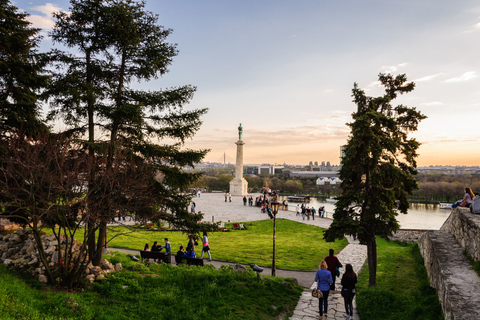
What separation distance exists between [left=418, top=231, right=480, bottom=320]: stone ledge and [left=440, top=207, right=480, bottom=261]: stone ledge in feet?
0.90

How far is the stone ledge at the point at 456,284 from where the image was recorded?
19.3 feet

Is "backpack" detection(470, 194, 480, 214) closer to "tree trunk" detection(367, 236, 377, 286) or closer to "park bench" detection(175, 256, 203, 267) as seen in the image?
"tree trunk" detection(367, 236, 377, 286)

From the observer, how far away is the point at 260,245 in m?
17.7

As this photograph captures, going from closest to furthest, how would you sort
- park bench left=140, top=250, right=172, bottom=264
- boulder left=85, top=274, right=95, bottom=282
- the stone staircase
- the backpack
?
the stone staircase → boulder left=85, top=274, right=95, bottom=282 → the backpack → park bench left=140, top=250, right=172, bottom=264

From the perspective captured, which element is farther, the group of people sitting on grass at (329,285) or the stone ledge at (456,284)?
the group of people sitting on grass at (329,285)

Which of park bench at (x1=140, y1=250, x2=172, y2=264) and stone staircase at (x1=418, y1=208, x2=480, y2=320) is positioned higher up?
stone staircase at (x1=418, y1=208, x2=480, y2=320)

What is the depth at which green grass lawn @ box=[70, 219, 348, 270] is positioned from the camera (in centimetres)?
1442

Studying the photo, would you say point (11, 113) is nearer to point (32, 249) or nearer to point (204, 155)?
point (32, 249)

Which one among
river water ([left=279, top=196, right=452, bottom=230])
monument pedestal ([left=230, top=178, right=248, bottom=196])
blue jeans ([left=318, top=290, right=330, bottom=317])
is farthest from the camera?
monument pedestal ([left=230, top=178, right=248, bottom=196])

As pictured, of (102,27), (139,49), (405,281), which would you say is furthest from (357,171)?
(102,27)

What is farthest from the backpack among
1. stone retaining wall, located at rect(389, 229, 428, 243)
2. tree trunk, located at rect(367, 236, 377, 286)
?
stone retaining wall, located at rect(389, 229, 428, 243)

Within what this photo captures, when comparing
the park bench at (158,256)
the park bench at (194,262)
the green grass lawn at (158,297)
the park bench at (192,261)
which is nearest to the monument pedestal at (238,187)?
the park bench at (158,256)

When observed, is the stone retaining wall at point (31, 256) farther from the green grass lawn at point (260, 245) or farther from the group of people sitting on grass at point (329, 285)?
the group of people sitting on grass at point (329, 285)

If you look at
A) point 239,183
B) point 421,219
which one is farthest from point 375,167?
point 239,183
